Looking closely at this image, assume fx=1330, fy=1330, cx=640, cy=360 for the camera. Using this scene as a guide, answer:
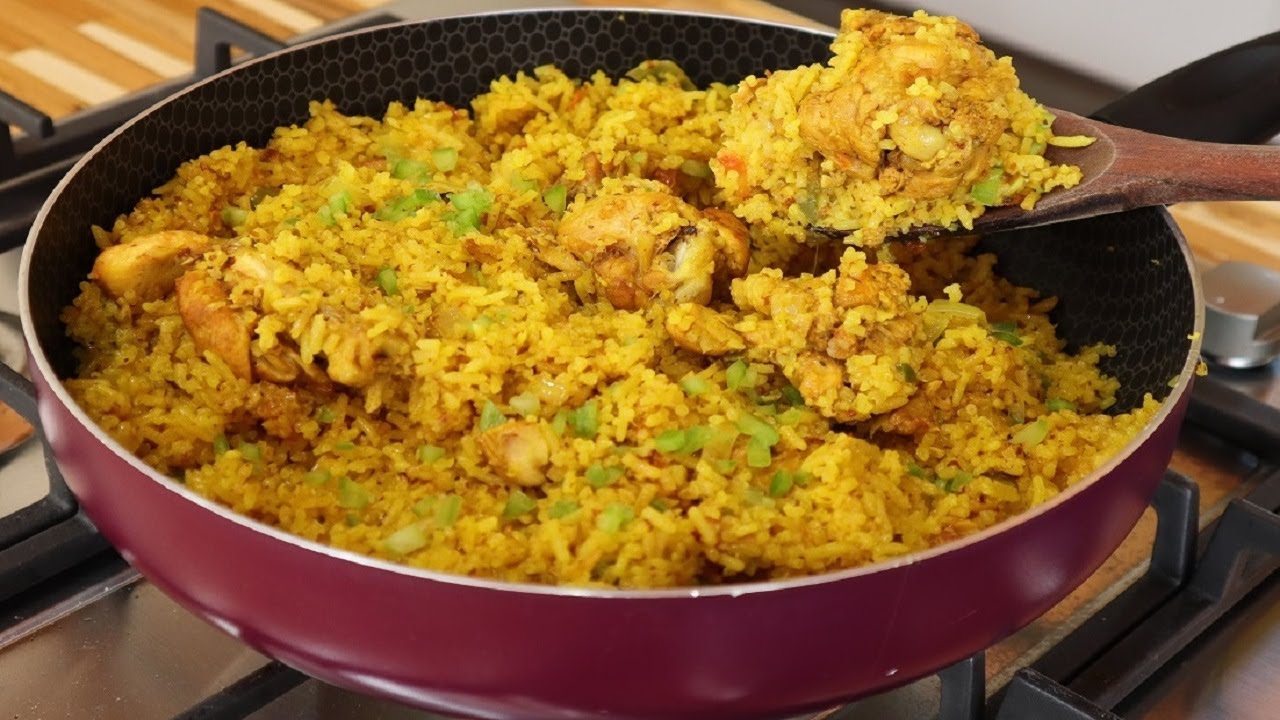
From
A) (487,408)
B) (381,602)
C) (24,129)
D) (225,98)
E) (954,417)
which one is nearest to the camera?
(381,602)

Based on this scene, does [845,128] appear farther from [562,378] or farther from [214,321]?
[214,321]

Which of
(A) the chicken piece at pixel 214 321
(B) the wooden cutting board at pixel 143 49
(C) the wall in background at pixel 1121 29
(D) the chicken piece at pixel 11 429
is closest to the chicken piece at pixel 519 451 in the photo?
(A) the chicken piece at pixel 214 321

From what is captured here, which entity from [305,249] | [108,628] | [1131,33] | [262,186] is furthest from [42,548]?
[1131,33]

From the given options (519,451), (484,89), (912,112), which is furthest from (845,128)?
(484,89)

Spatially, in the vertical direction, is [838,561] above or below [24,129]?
above

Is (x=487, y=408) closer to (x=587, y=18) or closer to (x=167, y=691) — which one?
(x=167, y=691)

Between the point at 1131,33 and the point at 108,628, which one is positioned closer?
the point at 108,628

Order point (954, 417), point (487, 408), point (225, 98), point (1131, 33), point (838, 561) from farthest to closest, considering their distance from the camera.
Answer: point (1131, 33)
point (225, 98)
point (954, 417)
point (487, 408)
point (838, 561)
